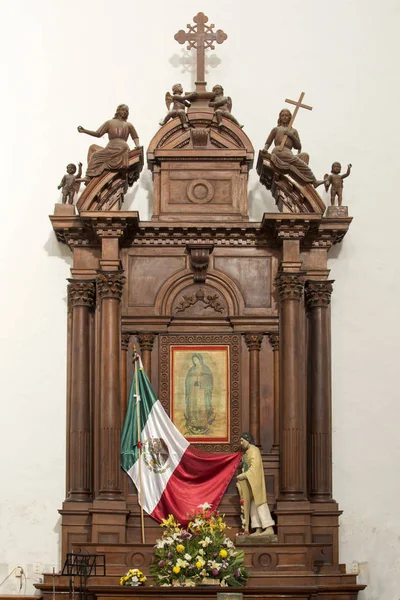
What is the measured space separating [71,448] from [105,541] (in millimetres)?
1308

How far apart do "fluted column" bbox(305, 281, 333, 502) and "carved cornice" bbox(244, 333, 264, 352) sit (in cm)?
65

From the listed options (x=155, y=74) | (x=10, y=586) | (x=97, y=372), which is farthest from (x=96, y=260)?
(x=10, y=586)

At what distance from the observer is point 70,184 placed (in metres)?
16.7

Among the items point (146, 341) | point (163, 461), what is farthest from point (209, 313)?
point (163, 461)

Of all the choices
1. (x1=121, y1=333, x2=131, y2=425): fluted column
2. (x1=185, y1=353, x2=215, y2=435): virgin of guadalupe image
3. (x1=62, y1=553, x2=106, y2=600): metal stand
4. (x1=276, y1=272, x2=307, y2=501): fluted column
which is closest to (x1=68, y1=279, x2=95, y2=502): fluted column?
(x1=121, y1=333, x2=131, y2=425): fluted column

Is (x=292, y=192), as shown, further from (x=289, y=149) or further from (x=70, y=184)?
(x=70, y=184)

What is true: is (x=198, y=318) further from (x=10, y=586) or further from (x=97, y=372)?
(x=10, y=586)

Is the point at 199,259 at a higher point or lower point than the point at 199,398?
higher

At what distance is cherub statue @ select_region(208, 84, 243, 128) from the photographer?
16.7 metres

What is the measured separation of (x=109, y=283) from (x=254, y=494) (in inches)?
121

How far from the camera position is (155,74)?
17.8 metres

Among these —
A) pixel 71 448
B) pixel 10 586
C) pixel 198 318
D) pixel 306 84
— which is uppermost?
pixel 306 84

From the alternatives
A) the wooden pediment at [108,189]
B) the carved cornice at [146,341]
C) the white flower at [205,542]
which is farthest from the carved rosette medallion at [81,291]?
the white flower at [205,542]

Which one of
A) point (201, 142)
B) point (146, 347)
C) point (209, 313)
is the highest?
point (201, 142)
